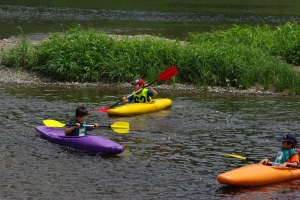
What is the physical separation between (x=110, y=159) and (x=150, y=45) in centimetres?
925

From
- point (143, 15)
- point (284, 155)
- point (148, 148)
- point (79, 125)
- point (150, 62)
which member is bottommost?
point (148, 148)

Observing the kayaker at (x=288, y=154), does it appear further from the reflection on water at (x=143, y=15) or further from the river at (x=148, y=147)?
the reflection on water at (x=143, y=15)

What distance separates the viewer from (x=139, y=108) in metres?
15.9

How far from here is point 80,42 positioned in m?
20.3

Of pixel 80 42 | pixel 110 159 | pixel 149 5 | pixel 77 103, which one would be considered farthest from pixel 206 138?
pixel 149 5

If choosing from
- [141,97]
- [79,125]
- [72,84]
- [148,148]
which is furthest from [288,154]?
[72,84]

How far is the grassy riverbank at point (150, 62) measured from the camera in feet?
63.8

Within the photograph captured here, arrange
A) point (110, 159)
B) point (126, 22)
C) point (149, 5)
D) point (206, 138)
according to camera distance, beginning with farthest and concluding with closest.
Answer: point (149, 5) < point (126, 22) < point (206, 138) < point (110, 159)

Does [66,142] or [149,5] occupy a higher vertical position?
[149,5]

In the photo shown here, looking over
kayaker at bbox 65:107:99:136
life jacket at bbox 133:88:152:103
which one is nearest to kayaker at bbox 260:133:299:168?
kayaker at bbox 65:107:99:136

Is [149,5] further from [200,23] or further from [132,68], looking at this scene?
[132,68]

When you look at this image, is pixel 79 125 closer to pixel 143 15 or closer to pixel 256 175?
pixel 256 175

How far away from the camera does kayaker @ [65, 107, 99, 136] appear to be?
12156 millimetres

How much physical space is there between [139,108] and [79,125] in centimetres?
387
